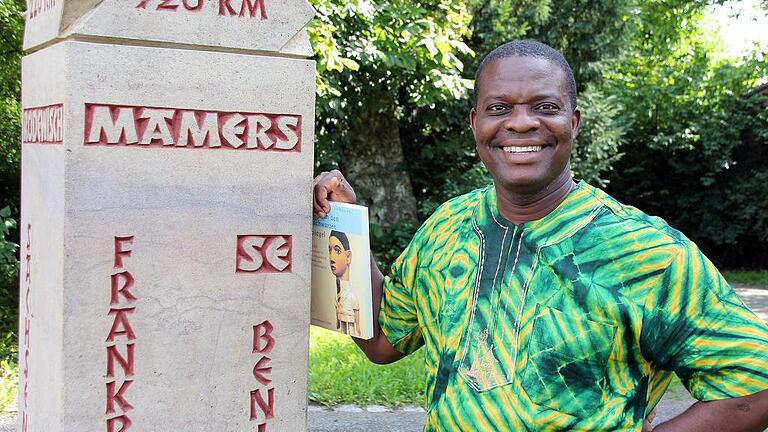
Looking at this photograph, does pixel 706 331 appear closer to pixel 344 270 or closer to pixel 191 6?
pixel 344 270

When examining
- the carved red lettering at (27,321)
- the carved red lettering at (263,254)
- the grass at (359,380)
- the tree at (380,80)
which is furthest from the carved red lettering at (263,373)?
the tree at (380,80)

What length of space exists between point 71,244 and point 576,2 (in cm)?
917

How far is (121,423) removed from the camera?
2092 millimetres

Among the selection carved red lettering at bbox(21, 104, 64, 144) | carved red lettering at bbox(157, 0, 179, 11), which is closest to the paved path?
carved red lettering at bbox(21, 104, 64, 144)

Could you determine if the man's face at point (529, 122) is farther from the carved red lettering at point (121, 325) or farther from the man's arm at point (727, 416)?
the carved red lettering at point (121, 325)

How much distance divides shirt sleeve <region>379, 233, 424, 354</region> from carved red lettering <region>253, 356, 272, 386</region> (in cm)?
33

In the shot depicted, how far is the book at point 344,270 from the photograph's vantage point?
86.7 inches

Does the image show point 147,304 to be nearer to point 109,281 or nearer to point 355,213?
point 109,281

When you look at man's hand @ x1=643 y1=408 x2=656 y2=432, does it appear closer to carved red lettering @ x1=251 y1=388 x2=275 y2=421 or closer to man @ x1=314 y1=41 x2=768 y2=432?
man @ x1=314 y1=41 x2=768 y2=432

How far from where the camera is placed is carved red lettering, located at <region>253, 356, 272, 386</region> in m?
2.24

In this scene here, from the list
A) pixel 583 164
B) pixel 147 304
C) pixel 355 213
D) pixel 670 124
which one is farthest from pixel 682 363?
pixel 670 124

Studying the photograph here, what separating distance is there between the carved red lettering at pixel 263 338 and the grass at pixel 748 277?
1139 centimetres

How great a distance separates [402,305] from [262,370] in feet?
1.33

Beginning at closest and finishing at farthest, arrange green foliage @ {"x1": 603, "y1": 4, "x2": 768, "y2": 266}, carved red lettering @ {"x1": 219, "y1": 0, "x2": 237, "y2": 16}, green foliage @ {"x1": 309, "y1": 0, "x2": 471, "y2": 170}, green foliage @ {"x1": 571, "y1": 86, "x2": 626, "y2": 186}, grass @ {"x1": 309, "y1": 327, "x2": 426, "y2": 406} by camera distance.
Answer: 1. carved red lettering @ {"x1": 219, "y1": 0, "x2": 237, "y2": 16}
2. grass @ {"x1": 309, "y1": 327, "x2": 426, "y2": 406}
3. green foliage @ {"x1": 309, "y1": 0, "x2": 471, "y2": 170}
4. green foliage @ {"x1": 571, "y1": 86, "x2": 626, "y2": 186}
5. green foliage @ {"x1": 603, "y1": 4, "x2": 768, "y2": 266}
